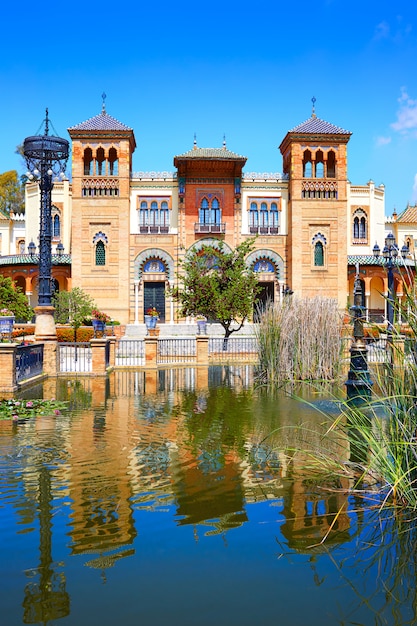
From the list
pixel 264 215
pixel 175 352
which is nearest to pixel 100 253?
pixel 264 215

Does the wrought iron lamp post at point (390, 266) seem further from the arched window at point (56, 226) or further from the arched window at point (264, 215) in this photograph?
the arched window at point (56, 226)

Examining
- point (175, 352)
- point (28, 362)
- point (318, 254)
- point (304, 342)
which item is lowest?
point (175, 352)

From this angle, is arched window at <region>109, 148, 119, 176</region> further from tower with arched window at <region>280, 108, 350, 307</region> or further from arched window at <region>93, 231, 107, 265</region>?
tower with arched window at <region>280, 108, 350, 307</region>

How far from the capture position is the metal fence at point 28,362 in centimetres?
1232

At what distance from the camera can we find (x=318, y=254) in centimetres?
3494

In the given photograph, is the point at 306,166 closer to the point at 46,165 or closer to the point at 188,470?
the point at 46,165

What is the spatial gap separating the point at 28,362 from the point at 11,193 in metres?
44.2

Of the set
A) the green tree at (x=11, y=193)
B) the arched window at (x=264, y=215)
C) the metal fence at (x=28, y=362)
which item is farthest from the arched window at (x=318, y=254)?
the green tree at (x=11, y=193)

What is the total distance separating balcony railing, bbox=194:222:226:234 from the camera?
114 ft

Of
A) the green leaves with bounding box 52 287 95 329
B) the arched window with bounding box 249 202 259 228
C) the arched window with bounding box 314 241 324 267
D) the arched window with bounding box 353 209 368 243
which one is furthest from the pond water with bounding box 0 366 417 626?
the arched window with bounding box 353 209 368 243

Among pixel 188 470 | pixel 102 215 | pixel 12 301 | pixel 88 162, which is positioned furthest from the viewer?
pixel 88 162

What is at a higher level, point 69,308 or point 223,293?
point 223,293

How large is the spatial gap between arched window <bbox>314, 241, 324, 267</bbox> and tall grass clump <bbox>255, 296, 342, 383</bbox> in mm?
22476

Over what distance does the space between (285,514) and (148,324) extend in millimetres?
18845
